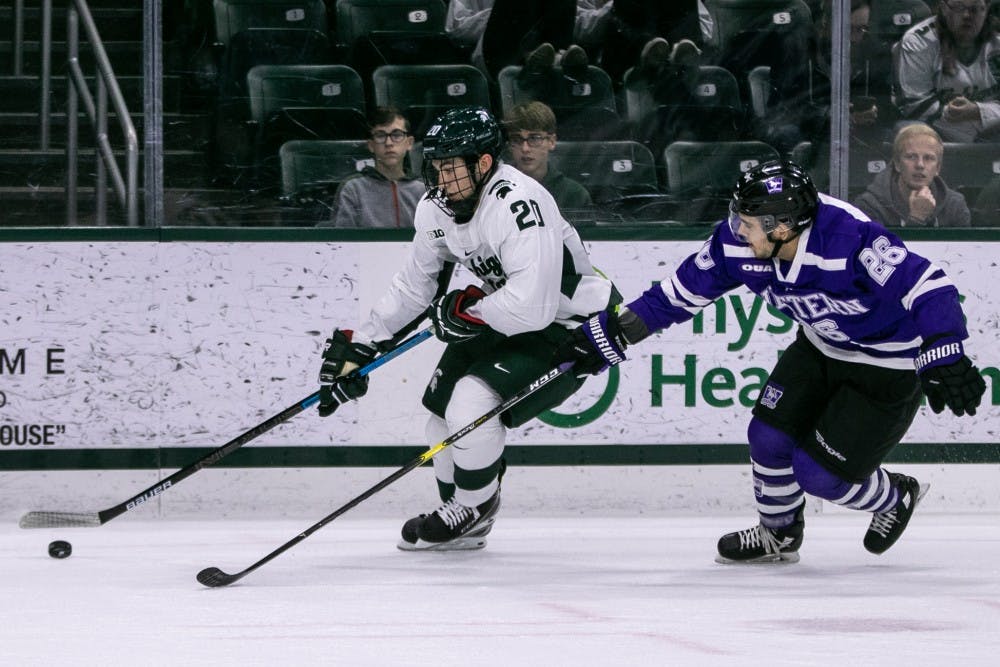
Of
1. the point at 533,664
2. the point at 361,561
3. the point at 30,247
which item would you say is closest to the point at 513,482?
the point at 361,561

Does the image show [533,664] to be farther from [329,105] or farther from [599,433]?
[329,105]

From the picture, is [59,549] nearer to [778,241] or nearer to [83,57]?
[83,57]

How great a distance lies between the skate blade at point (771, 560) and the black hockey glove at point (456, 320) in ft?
2.91

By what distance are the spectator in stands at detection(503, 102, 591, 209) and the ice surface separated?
1101mm

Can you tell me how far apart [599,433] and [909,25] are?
5.71 ft

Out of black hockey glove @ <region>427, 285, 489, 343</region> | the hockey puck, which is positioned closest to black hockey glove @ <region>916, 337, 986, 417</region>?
black hockey glove @ <region>427, 285, 489, 343</region>

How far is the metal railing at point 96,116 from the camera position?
5.03 m

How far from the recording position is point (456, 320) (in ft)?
13.2

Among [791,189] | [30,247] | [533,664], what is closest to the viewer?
[533,664]

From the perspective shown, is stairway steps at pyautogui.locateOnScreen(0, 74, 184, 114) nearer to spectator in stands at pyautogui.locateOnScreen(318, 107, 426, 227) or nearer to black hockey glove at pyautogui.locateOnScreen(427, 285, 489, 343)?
spectator in stands at pyautogui.locateOnScreen(318, 107, 426, 227)

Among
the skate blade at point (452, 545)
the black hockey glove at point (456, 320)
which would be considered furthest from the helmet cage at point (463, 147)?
the skate blade at point (452, 545)

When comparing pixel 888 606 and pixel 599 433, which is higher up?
pixel 888 606

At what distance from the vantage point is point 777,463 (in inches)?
156

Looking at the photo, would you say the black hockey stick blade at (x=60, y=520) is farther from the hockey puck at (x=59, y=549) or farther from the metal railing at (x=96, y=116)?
the metal railing at (x=96, y=116)
